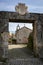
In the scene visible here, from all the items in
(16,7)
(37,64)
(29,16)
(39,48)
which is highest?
(16,7)

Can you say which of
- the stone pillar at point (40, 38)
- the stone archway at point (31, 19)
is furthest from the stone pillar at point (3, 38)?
the stone pillar at point (40, 38)

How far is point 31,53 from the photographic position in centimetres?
1020

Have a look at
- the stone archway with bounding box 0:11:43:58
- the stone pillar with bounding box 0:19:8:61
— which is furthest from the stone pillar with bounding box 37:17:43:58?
the stone pillar with bounding box 0:19:8:61

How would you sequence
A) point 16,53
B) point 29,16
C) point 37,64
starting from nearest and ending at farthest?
point 37,64, point 29,16, point 16,53

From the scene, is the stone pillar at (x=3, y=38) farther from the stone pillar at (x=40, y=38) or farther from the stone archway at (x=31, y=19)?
the stone pillar at (x=40, y=38)

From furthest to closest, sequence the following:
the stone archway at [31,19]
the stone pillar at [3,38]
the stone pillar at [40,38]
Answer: the stone pillar at [40,38] → the stone archway at [31,19] → the stone pillar at [3,38]

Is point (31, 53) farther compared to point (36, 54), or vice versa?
point (31, 53)

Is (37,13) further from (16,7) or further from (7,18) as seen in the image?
(7,18)

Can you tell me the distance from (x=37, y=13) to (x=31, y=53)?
9.46ft

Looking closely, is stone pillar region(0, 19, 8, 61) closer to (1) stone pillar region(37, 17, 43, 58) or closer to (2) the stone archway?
(2) the stone archway

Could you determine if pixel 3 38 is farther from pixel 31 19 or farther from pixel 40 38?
Result: pixel 40 38

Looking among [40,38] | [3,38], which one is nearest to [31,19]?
[40,38]

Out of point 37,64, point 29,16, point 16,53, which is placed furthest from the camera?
point 16,53

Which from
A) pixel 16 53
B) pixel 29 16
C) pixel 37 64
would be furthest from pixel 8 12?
pixel 37 64
